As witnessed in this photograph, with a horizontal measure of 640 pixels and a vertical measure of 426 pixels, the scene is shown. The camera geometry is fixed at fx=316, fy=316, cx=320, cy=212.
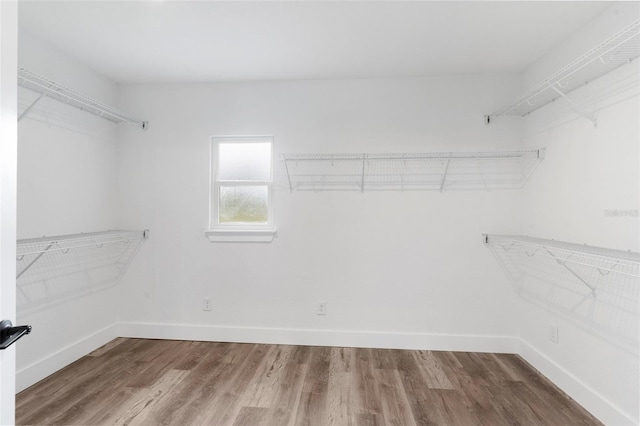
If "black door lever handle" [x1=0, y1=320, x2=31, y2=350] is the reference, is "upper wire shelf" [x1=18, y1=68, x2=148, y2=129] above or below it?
above

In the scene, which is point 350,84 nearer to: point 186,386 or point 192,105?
point 192,105

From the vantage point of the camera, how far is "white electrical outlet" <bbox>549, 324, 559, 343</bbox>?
2.33m

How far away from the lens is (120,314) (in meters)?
3.10

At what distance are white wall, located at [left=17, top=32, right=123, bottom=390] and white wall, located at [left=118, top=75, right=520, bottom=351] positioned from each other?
209mm

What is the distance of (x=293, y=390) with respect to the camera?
219cm

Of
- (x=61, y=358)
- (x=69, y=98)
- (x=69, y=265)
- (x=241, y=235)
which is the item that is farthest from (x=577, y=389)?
(x=69, y=98)

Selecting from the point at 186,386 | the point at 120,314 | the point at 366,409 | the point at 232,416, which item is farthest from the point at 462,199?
the point at 120,314

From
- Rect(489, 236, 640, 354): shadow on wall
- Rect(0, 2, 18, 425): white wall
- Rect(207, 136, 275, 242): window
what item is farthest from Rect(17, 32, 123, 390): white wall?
Rect(489, 236, 640, 354): shadow on wall

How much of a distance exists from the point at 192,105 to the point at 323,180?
148 centimetres

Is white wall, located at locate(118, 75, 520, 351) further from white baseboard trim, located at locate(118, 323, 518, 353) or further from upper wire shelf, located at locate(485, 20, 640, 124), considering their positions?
upper wire shelf, located at locate(485, 20, 640, 124)

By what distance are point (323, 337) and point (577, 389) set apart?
1.87 m

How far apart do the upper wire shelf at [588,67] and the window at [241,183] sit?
2145 millimetres

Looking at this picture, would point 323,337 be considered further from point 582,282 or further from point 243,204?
point 582,282

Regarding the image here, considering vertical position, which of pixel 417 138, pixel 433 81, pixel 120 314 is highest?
pixel 433 81
